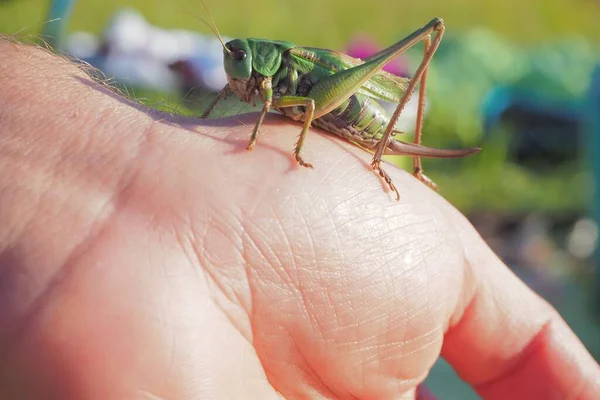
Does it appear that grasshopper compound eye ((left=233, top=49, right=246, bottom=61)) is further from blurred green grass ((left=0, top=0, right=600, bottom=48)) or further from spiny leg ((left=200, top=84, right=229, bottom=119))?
blurred green grass ((left=0, top=0, right=600, bottom=48))

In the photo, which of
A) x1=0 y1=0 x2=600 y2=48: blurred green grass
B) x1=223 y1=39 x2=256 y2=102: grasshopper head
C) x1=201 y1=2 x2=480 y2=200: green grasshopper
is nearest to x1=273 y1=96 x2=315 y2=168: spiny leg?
x1=201 y1=2 x2=480 y2=200: green grasshopper

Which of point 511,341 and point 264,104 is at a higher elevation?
point 264,104

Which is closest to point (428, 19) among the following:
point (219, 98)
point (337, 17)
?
point (337, 17)

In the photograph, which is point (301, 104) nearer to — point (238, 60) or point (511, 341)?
point (238, 60)

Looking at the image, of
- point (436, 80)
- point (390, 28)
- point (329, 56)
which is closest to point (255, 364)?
point (329, 56)

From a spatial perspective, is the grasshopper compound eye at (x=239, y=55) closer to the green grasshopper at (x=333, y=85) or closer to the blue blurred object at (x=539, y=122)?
the green grasshopper at (x=333, y=85)

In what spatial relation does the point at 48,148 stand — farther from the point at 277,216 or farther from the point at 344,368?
the point at 344,368

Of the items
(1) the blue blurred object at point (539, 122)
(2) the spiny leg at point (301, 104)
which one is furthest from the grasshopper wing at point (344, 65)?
(1) the blue blurred object at point (539, 122)

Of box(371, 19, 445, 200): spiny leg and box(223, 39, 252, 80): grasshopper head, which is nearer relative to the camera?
box(371, 19, 445, 200): spiny leg
